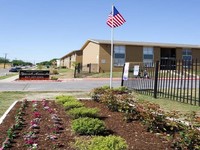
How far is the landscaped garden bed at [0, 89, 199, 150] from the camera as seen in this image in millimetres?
5176

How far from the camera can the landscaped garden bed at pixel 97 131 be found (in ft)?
17.0

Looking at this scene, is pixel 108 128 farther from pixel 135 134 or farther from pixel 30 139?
pixel 30 139

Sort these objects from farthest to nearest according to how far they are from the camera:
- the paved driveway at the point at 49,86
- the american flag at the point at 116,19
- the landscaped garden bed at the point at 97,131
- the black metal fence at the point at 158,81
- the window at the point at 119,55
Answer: the window at the point at 119,55, the paved driveway at the point at 49,86, the american flag at the point at 116,19, the black metal fence at the point at 158,81, the landscaped garden bed at the point at 97,131

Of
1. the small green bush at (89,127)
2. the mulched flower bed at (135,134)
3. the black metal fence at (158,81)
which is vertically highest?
the black metal fence at (158,81)

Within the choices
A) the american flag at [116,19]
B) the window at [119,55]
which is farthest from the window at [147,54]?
the american flag at [116,19]

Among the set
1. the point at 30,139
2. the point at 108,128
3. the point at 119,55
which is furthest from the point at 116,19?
the point at 119,55

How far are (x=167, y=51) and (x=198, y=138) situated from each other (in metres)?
44.0

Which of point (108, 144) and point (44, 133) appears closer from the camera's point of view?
point (108, 144)

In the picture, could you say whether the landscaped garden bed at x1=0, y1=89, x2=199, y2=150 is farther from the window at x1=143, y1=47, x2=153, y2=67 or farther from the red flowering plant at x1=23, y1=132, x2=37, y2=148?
the window at x1=143, y1=47, x2=153, y2=67

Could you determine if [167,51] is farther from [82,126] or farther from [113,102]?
[82,126]

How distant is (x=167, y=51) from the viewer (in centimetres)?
4775

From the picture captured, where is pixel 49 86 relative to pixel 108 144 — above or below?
below

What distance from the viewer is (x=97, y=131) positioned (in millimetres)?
6051

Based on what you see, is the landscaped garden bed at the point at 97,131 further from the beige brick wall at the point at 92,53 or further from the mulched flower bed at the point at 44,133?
the beige brick wall at the point at 92,53
